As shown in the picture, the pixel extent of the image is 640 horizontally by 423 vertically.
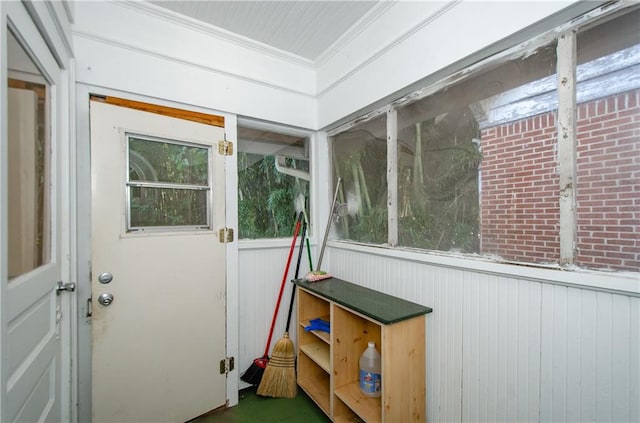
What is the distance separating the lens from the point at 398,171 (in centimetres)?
186

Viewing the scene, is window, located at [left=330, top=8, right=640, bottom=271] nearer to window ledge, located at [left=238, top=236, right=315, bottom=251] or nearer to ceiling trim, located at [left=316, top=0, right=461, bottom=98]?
ceiling trim, located at [left=316, top=0, right=461, bottom=98]

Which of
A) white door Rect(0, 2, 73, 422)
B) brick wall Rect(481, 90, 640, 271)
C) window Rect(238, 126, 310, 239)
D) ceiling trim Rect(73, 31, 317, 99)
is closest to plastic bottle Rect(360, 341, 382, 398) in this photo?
brick wall Rect(481, 90, 640, 271)

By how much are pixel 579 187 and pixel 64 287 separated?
233cm

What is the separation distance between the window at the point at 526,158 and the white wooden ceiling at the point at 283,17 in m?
0.68

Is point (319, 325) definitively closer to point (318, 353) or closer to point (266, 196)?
point (318, 353)

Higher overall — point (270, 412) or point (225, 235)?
point (225, 235)

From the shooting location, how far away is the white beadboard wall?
0.98 meters

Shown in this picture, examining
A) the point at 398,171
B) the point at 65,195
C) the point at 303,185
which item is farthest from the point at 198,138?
the point at 398,171

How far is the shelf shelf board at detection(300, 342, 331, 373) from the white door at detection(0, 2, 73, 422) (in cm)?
137

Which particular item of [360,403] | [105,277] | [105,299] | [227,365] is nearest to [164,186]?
[105,277]

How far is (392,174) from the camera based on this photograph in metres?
1.89

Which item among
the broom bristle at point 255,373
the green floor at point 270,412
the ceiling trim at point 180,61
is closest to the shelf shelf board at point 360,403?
the green floor at point 270,412

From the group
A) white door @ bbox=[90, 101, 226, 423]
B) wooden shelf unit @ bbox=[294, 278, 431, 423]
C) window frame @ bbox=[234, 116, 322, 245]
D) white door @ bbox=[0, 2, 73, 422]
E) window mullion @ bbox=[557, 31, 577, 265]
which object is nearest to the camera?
white door @ bbox=[0, 2, 73, 422]

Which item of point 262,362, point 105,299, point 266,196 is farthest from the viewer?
point 266,196
